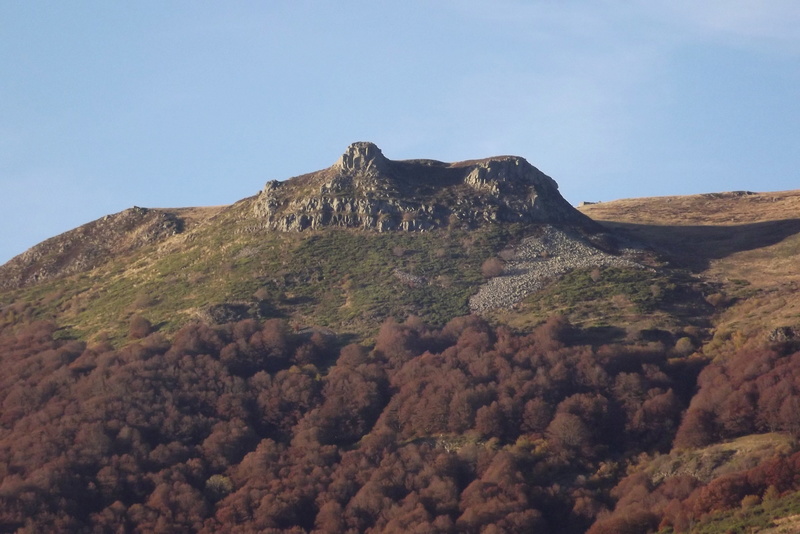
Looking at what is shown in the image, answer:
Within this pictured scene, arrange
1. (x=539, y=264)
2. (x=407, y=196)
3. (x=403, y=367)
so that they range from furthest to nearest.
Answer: (x=407, y=196) → (x=539, y=264) → (x=403, y=367)

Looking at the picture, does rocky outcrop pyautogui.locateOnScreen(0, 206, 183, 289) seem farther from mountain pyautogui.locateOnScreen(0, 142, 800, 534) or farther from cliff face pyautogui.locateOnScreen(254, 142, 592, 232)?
cliff face pyautogui.locateOnScreen(254, 142, 592, 232)

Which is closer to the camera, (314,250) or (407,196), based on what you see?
(314,250)

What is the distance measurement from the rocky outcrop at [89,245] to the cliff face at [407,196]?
14.7 metres

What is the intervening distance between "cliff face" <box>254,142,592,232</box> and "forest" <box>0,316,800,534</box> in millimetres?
24149

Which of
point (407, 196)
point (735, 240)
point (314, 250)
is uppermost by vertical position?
point (407, 196)

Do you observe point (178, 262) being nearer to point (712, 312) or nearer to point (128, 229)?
point (128, 229)

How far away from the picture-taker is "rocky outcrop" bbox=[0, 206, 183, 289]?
122688mm

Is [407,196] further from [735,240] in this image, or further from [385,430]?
[385,430]

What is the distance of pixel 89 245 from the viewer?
12650 centimetres

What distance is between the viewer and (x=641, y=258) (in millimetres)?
107688

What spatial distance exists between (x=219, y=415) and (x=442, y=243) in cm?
3692

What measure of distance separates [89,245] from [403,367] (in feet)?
189

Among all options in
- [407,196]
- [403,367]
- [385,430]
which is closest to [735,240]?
[407,196]

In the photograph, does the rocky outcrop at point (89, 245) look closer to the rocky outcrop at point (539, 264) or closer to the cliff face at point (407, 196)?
the cliff face at point (407, 196)
